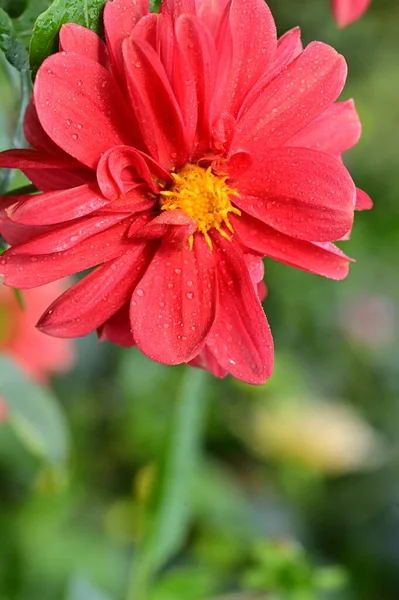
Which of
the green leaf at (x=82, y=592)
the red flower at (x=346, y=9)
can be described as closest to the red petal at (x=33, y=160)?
the red flower at (x=346, y=9)

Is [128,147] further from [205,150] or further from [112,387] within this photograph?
[112,387]

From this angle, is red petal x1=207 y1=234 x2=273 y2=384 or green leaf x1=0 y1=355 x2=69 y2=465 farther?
green leaf x1=0 y1=355 x2=69 y2=465

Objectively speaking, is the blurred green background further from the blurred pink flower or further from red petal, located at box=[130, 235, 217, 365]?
red petal, located at box=[130, 235, 217, 365]

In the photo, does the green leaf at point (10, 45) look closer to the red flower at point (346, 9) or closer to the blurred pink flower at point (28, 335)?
the red flower at point (346, 9)

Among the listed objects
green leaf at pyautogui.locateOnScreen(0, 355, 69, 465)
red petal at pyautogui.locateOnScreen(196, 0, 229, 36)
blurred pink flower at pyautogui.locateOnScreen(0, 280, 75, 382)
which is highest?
red petal at pyautogui.locateOnScreen(196, 0, 229, 36)

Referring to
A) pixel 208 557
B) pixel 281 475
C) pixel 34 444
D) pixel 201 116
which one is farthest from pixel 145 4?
pixel 281 475

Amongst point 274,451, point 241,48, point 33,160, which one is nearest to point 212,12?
point 241,48

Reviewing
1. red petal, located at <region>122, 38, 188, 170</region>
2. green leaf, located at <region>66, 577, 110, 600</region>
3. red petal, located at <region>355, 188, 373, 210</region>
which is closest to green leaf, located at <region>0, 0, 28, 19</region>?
red petal, located at <region>122, 38, 188, 170</region>
